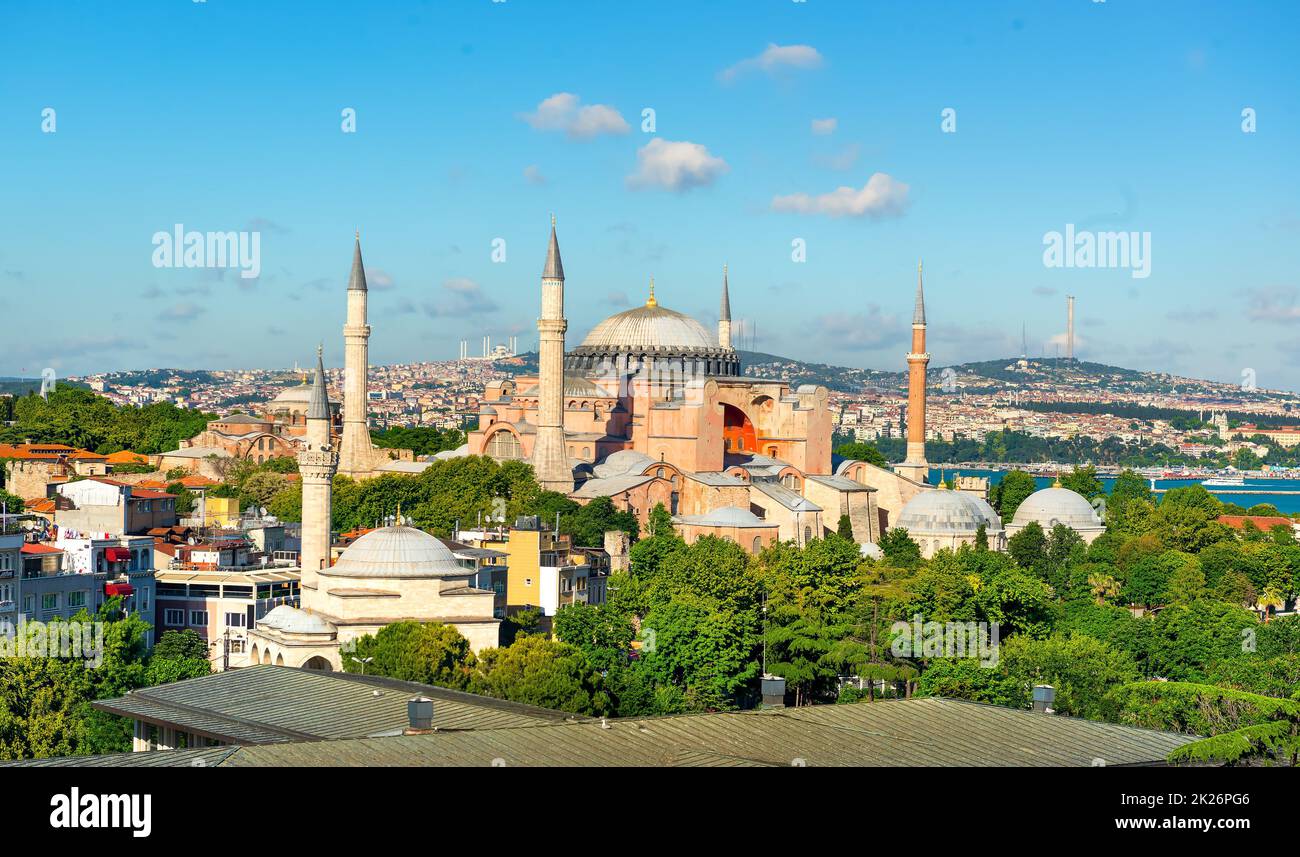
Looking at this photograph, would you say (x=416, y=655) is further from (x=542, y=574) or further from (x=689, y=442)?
(x=689, y=442)

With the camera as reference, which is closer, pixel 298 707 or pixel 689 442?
pixel 298 707

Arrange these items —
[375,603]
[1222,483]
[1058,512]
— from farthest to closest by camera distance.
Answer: [1222,483] < [1058,512] < [375,603]

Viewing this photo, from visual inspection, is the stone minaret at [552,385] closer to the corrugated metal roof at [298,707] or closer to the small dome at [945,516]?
the small dome at [945,516]

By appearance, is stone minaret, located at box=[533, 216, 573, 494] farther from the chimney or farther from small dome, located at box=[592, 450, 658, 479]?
the chimney

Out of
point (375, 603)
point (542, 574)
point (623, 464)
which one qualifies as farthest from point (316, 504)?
point (623, 464)
